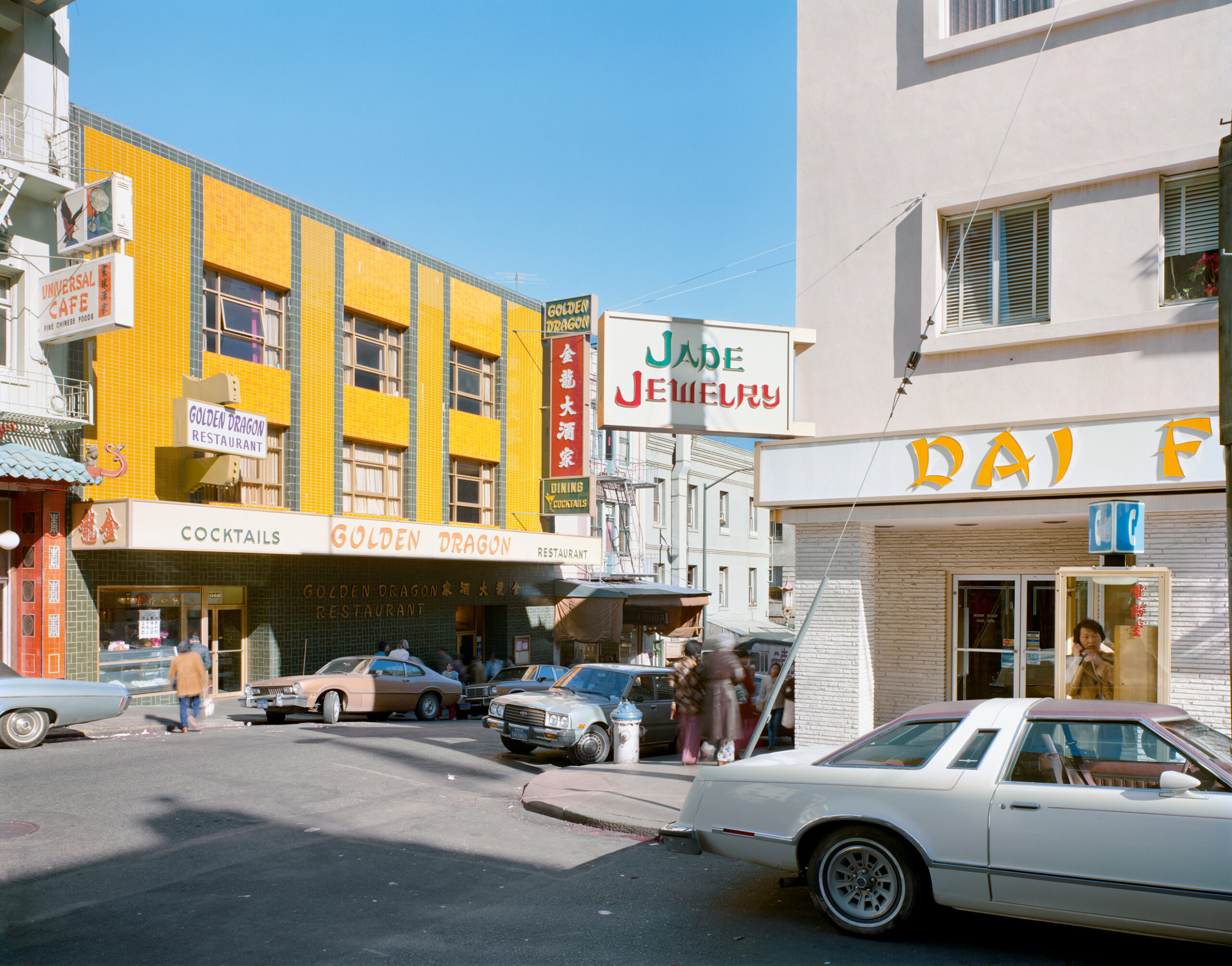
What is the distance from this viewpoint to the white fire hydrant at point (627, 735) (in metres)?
13.4

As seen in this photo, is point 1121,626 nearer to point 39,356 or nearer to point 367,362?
point 39,356

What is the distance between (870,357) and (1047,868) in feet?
23.0

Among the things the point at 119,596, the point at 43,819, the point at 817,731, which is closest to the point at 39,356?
the point at 119,596

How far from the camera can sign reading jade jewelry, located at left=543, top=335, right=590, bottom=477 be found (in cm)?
2827

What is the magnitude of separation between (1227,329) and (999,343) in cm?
554

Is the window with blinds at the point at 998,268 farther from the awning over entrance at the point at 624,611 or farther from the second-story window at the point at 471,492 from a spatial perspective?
the awning over entrance at the point at 624,611

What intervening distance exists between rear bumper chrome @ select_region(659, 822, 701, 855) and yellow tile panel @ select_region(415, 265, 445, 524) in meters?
21.3

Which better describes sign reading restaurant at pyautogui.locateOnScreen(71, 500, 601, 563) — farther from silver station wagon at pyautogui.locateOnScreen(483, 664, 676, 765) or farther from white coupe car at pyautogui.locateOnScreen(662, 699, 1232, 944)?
white coupe car at pyautogui.locateOnScreen(662, 699, 1232, 944)

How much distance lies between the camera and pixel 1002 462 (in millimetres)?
10289

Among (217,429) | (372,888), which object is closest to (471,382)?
(217,429)

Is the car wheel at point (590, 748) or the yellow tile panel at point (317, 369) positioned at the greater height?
the yellow tile panel at point (317, 369)

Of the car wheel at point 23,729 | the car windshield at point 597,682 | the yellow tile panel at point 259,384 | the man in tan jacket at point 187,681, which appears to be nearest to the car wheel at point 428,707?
the man in tan jacket at point 187,681

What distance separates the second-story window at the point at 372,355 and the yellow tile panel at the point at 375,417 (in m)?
0.29

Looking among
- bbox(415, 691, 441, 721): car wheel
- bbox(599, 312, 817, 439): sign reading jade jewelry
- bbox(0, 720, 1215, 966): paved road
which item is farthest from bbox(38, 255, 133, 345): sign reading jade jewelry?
bbox(599, 312, 817, 439): sign reading jade jewelry
